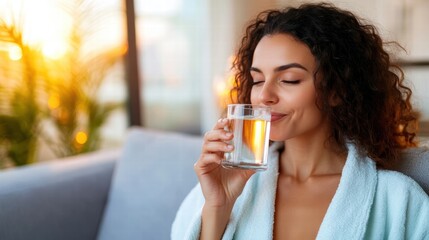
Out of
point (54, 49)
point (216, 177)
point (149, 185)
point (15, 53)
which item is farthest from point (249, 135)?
point (54, 49)

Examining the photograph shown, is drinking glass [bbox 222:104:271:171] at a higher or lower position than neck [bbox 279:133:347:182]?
higher

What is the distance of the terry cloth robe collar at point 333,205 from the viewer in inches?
45.8

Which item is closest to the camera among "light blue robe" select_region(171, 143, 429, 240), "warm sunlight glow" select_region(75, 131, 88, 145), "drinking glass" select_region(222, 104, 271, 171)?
"drinking glass" select_region(222, 104, 271, 171)

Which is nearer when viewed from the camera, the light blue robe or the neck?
the light blue robe

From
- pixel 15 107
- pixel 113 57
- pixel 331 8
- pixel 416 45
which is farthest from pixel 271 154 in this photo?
pixel 416 45

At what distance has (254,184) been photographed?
132 centimetres

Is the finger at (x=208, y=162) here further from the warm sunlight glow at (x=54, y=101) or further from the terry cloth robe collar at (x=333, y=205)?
the warm sunlight glow at (x=54, y=101)

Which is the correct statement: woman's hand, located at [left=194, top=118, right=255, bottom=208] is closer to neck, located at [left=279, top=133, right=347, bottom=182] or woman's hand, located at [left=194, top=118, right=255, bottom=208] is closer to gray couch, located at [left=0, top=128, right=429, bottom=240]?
neck, located at [left=279, top=133, right=347, bottom=182]

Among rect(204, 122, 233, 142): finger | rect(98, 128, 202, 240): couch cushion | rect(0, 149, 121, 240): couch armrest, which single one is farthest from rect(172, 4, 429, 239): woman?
rect(0, 149, 121, 240): couch armrest

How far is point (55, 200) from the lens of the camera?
180 centimetres

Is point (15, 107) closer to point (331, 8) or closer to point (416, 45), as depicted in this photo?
point (331, 8)

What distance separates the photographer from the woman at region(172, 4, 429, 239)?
1.17 meters

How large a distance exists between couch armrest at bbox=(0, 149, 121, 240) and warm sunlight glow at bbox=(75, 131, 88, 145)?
4.04 feet

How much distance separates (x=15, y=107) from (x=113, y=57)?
0.75 metres
